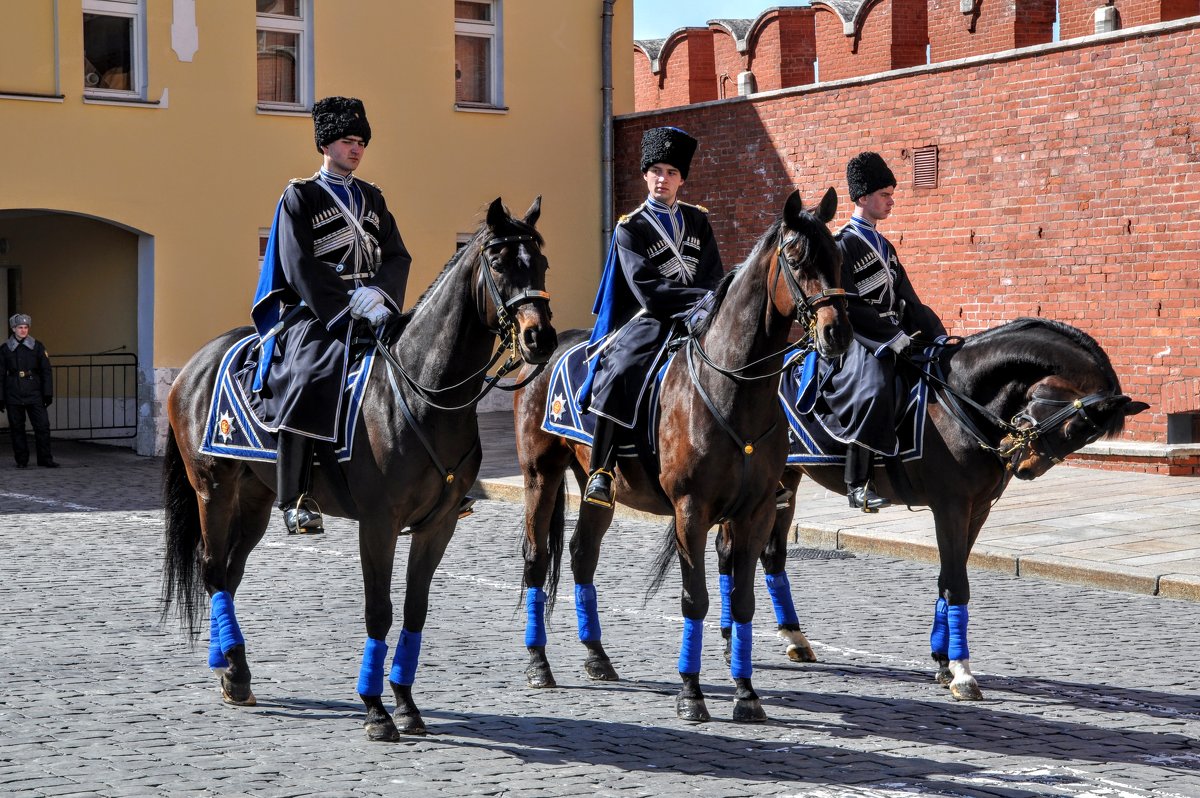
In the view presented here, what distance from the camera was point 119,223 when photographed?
2081 cm

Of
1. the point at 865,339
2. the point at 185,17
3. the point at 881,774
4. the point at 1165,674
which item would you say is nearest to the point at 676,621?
the point at 865,339

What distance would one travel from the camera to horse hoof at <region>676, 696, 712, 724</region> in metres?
7.00

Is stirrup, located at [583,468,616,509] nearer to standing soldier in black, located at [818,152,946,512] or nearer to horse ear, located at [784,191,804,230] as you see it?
standing soldier in black, located at [818,152,946,512]

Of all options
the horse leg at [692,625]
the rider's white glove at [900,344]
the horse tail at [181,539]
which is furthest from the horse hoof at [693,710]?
the horse tail at [181,539]

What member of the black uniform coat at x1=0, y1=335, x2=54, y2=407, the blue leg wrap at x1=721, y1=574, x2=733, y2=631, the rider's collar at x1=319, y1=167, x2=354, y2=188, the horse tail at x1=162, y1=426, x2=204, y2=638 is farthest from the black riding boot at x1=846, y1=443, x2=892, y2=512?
the black uniform coat at x1=0, y1=335, x2=54, y2=407

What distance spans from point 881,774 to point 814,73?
18.5 metres

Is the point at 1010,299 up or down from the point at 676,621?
up

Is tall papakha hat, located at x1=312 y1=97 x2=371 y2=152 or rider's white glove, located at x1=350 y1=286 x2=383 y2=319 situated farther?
tall papakha hat, located at x1=312 y1=97 x2=371 y2=152

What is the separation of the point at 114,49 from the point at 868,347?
15.1 meters

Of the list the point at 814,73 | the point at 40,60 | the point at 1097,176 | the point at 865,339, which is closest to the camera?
the point at 865,339

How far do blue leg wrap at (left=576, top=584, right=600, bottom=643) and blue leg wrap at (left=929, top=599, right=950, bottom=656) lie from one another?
64.3 inches

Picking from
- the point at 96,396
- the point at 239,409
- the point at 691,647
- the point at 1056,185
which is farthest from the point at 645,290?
the point at 96,396

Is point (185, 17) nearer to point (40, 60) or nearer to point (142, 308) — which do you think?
point (40, 60)

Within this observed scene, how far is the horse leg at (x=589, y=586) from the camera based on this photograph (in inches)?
310
